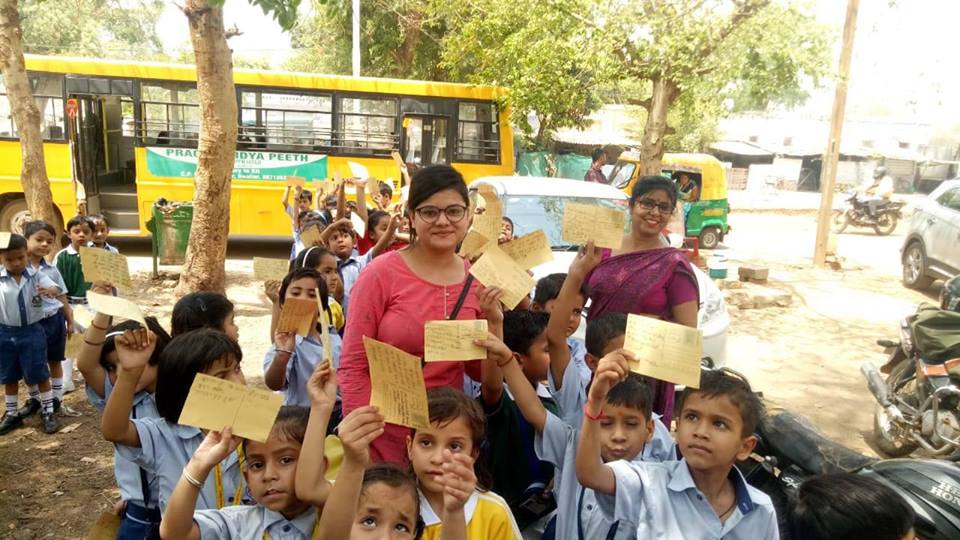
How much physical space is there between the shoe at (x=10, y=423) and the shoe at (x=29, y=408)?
1.5 inches

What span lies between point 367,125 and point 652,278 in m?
8.83

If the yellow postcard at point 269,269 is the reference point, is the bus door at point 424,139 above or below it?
above

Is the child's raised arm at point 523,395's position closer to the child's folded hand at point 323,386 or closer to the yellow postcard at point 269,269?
the child's folded hand at point 323,386

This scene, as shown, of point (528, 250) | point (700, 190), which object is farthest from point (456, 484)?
point (700, 190)

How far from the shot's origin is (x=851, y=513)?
1.68 metres

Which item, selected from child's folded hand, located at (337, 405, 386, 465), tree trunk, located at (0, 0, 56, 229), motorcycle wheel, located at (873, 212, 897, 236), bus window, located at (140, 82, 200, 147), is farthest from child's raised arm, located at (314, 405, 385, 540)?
motorcycle wheel, located at (873, 212, 897, 236)

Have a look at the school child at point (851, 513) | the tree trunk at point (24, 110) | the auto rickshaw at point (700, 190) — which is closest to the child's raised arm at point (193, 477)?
the school child at point (851, 513)

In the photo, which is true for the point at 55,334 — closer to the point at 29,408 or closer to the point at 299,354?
the point at 29,408

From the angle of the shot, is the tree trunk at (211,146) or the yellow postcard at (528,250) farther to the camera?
the tree trunk at (211,146)

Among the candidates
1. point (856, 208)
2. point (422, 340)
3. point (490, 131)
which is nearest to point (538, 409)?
point (422, 340)

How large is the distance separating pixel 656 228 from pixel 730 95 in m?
6.10

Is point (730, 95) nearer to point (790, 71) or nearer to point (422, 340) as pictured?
point (790, 71)

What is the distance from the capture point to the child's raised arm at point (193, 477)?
1512mm

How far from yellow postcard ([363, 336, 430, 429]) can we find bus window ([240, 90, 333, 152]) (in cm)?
963
